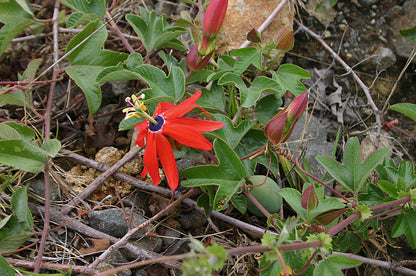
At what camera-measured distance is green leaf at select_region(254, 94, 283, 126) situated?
1.68 meters

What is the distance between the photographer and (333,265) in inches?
45.5

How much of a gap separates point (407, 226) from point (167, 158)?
0.97 meters

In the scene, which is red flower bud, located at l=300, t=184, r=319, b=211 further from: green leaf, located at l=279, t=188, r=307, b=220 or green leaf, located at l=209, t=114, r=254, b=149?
green leaf, located at l=209, t=114, r=254, b=149

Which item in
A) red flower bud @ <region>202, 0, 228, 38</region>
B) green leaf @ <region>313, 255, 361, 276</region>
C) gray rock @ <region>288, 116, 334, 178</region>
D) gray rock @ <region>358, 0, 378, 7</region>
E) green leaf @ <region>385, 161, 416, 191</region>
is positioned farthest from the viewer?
gray rock @ <region>358, 0, 378, 7</region>

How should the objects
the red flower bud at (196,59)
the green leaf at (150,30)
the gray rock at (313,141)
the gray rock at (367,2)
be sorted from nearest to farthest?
the red flower bud at (196,59), the green leaf at (150,30), the gray rock at (313,141), the gray rock at (367,2)

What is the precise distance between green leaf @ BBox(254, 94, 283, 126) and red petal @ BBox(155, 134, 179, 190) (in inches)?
19.8

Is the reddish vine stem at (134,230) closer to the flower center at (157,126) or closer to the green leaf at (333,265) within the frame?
the flower center at (157,126)

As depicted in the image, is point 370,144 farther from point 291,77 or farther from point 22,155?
point 22,155

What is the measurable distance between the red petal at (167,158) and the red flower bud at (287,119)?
37cm

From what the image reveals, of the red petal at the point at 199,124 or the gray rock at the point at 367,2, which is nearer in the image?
the red petal at the point at 199,124

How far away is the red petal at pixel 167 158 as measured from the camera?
1.35m

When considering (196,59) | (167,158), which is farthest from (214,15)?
(167,158)

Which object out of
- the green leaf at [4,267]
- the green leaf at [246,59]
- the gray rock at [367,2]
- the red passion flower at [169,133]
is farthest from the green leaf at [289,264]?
the gray rock at [367,2]

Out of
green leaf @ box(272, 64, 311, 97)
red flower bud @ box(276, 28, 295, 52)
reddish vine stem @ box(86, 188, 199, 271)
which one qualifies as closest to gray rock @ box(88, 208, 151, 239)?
reddish vine stem @ box(86, 188, 199, 271)
